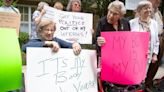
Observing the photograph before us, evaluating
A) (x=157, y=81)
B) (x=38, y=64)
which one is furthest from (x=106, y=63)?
(x=157, y=81)

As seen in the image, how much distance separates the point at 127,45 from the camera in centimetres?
432

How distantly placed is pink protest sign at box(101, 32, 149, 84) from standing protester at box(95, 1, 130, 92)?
91 millimetres

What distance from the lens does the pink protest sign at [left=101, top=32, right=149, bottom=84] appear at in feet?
14.1

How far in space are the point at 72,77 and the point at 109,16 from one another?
89 centimetres

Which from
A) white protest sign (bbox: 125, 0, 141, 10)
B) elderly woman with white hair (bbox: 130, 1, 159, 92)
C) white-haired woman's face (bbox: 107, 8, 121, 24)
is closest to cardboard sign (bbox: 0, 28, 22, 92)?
white-haired woman's face (bbox: 107, 8, 121, 24)

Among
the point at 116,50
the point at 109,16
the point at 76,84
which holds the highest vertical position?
the point at 109,16

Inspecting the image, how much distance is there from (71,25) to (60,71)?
2.10 metres

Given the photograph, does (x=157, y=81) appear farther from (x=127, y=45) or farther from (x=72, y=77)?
(x=72, y=77)

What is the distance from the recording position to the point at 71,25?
233 inches

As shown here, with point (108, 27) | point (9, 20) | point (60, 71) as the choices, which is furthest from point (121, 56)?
point (9, 20)

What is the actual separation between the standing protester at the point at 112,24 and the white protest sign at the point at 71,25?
50.7 inches

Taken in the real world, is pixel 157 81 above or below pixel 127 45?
below

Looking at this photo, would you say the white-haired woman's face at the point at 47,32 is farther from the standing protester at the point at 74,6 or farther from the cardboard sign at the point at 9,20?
the standing protester at the point at 74,6

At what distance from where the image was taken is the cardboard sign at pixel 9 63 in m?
3.57
